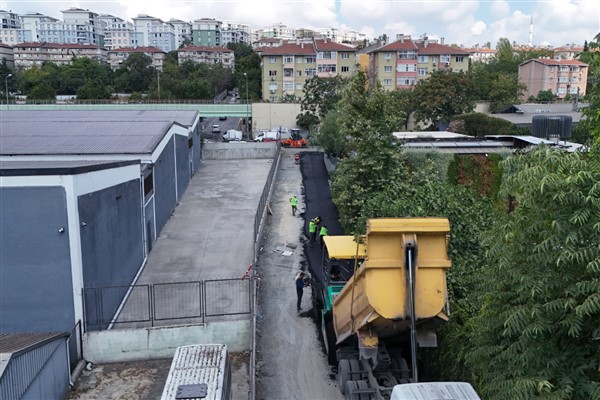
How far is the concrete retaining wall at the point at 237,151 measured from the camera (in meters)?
43.9

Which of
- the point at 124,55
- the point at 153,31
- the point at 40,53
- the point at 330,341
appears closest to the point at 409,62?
the point at 330,341

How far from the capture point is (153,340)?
13.2 m

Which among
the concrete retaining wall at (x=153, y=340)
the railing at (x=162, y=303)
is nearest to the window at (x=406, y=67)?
the railing at (x=162, y=303)

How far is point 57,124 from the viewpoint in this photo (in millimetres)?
27422

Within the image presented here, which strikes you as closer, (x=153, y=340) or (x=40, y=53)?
(x=153, y=340)

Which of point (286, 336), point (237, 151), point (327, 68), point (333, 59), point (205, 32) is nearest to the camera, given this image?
point (286, 336)

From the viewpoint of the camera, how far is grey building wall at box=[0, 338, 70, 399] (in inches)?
360

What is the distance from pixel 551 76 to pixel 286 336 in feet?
266

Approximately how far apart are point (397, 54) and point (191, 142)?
123 feet

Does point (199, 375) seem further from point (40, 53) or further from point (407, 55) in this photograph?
point (40, 53)

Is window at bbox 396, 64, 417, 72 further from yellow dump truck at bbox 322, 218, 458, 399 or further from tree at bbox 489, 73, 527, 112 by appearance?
yellow dump truck at bbox 322, 218, 458, 399

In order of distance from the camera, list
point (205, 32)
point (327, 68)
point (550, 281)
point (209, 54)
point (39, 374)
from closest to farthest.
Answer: point (550, 281) < point (39, 374) < point (327, 68) < point (209, 54) < point (205, 32)

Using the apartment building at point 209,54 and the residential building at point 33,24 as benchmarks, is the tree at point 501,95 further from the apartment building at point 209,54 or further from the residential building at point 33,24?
the residential building at point 33,24

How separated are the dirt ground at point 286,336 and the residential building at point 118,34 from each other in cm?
16265
